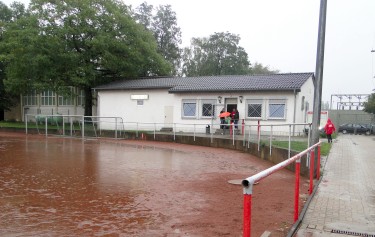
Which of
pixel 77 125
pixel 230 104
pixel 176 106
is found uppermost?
pixel 230 104

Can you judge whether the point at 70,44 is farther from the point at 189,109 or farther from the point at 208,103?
the point at 208,103

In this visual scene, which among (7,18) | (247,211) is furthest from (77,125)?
(247,211)

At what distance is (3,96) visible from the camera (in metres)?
42.0

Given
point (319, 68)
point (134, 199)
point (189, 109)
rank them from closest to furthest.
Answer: point (134, 199)
point (319, 68)
point (189, 109)

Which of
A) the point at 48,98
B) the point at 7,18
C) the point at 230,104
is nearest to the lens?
the point at 230,104

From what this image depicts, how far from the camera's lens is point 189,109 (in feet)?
87.1

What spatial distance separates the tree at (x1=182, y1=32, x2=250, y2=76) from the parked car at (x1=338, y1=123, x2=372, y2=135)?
19.4 m

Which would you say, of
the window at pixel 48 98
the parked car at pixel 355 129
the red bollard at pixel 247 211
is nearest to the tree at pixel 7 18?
the window at pixel 48 98

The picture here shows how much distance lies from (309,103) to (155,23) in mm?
34997

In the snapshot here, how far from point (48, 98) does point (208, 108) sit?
2470 cm

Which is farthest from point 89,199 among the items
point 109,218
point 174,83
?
point 174,83

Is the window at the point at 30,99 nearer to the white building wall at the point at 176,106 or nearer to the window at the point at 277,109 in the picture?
the white building wall at the point at 176,106

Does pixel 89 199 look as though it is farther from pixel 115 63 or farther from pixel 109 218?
pixel 115 63

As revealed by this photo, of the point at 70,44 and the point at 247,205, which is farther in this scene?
the point at 70,44
